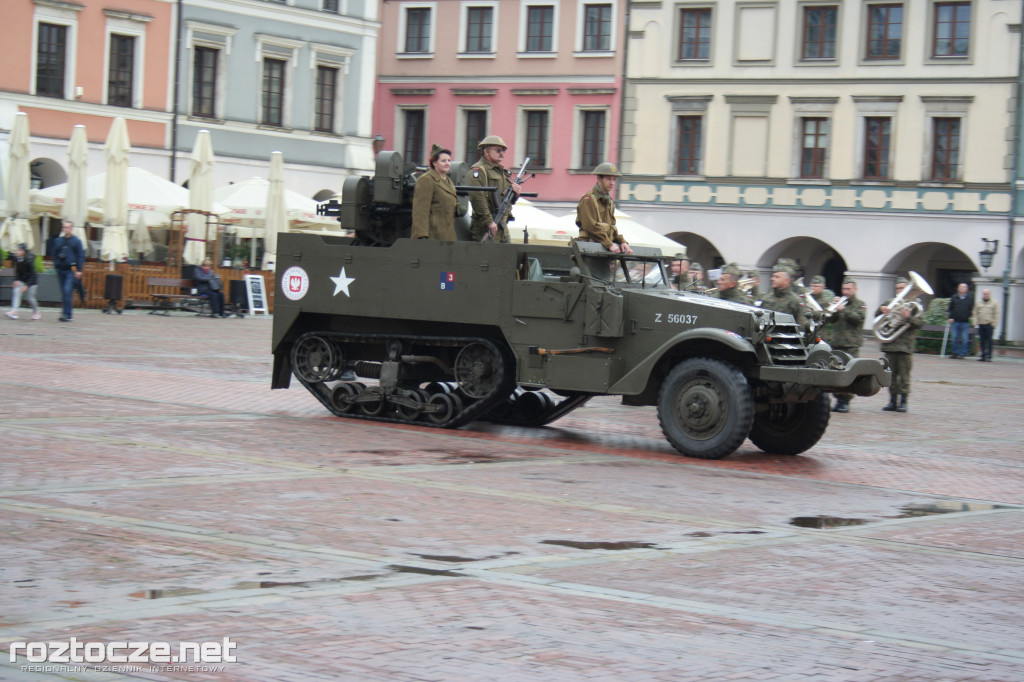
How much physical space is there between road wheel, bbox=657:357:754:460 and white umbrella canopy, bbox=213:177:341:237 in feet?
77.4

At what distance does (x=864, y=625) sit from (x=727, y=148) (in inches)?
1493

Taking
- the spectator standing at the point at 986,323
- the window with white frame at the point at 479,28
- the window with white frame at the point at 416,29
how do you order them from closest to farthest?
the spectator standing at the point at 986,323
the window with white frame at the point at 479,28
the window with white frame at the point at 416,29

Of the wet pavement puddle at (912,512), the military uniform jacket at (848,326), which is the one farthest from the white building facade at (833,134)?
the wet pavement puddle at (912,512)

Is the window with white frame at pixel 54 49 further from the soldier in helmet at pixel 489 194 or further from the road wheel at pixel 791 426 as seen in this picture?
the road wheel at pixel 791 426

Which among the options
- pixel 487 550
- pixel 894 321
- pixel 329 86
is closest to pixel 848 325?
pixel 894 321

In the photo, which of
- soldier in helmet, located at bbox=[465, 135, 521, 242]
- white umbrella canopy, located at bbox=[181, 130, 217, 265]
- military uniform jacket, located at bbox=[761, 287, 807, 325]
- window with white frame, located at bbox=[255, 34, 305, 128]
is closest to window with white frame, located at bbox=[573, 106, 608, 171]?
window with white frame, located at bbox=[255, 34, 305, 128]

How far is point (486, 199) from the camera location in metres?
14.8

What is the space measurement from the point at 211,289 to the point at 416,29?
18.7 metres

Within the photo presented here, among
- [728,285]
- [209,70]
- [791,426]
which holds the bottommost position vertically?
[791,426]

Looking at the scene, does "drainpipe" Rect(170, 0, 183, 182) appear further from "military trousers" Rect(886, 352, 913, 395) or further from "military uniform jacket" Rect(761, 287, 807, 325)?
"military uniform jacket" Rect(761, 287, 807, 325)

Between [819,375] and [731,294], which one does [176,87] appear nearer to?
[731,294]

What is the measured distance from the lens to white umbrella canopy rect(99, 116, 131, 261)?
104ft

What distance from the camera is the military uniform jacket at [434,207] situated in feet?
46.8

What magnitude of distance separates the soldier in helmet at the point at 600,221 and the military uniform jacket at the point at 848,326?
199 inches
